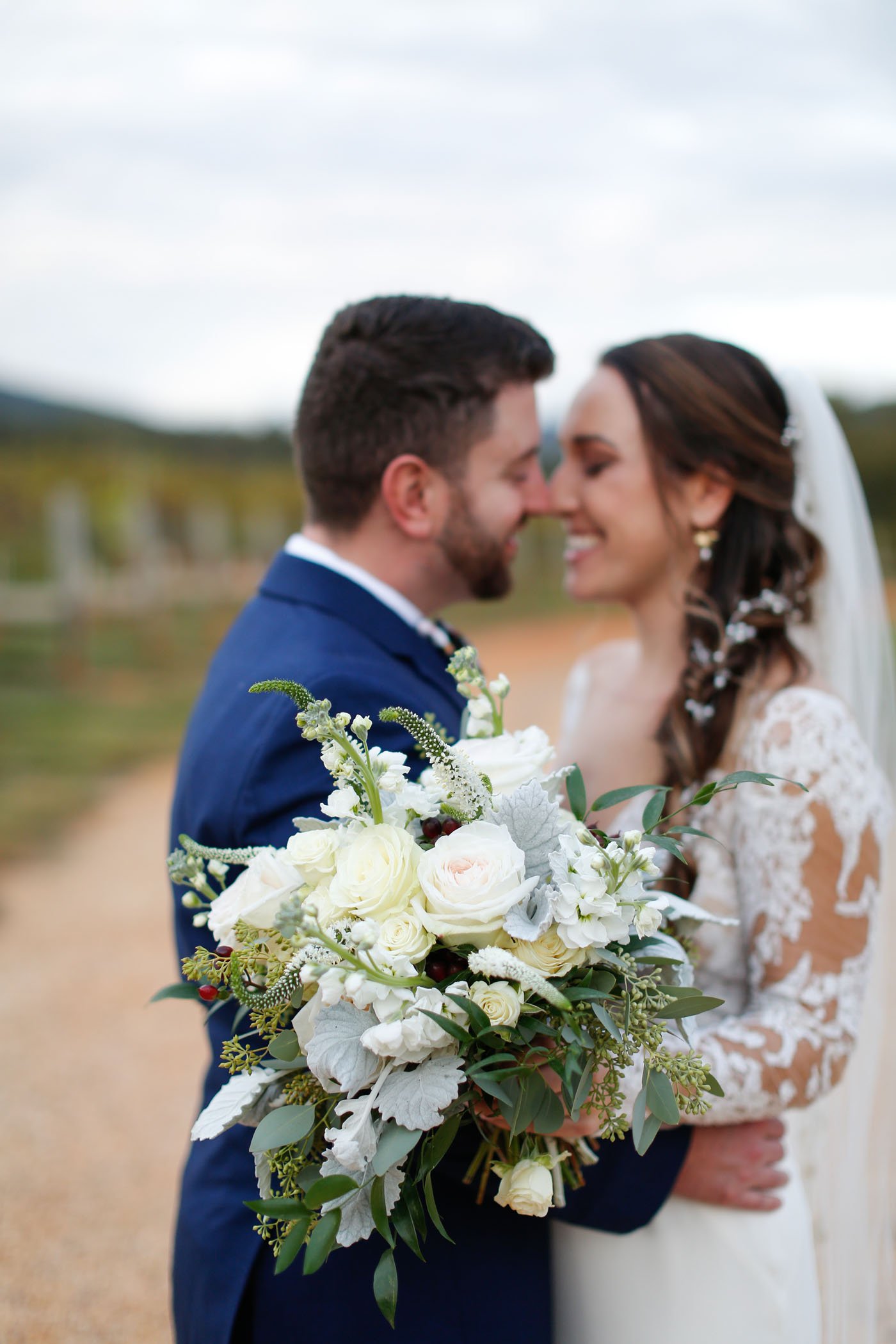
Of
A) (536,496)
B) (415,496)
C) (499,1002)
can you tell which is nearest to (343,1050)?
(499,1002)

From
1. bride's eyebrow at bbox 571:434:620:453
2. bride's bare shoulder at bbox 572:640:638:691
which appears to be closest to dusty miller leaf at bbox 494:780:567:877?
bride's eyebrow at bbox 571:434:620:453

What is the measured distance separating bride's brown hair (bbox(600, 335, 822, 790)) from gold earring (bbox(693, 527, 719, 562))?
2 centimetres

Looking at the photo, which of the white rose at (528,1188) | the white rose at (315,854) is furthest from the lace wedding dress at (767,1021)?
the white rose at (315,854)

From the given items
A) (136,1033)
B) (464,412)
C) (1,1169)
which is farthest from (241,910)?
(136,1033)

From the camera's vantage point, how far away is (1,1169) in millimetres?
4973

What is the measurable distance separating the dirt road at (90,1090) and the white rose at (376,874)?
3.23m

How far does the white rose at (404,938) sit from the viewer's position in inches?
54.2

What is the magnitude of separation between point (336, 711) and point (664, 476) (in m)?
1.30

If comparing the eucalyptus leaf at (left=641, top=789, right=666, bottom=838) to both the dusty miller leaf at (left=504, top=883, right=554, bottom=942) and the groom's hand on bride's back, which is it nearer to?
the dusty miller leaf at (left=504, top=883, right=554, bottom=942)

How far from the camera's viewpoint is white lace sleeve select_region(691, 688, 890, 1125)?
2070mm

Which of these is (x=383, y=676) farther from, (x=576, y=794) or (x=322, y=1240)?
(x=322, y=1240)

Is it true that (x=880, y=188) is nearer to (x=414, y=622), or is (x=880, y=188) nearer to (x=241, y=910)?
(x=414, y=622)

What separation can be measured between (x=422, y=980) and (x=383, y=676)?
2.91ft

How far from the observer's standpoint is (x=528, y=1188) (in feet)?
5.21
